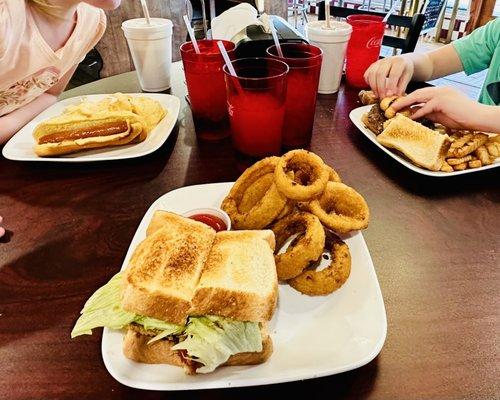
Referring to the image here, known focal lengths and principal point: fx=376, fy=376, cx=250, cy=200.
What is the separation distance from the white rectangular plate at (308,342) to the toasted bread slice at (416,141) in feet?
1.63

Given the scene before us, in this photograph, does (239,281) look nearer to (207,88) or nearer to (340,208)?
(340,208)

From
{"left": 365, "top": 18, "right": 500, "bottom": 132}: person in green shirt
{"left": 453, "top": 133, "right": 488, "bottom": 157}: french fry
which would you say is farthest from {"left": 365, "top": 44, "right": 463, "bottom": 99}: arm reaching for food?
{"left": 453, "top": 133, "right": 488, "bottom": 157}: french fry

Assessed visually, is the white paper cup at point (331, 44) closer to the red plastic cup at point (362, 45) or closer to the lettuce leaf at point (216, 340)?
the red plastic cup at point (362, 45)

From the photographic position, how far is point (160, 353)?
758 millimetres

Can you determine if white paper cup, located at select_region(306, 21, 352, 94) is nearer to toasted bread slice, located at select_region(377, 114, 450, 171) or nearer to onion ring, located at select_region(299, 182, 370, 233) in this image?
toasted bread slice, located at select_region(377, 114, 450, 171)

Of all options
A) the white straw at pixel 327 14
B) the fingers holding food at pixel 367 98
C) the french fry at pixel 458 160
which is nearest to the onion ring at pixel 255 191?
the french fry at pixel 458 160

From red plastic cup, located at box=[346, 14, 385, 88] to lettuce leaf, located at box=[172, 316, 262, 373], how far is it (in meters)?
Answer: 1.61

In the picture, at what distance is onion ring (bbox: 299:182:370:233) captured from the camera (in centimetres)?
101

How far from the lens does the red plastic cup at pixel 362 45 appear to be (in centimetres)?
187

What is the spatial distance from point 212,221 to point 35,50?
143 cm

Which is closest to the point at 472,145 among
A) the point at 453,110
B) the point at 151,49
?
the point at 453,110

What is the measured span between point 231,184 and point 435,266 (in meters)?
0.64

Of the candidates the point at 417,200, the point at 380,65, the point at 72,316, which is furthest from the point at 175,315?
the point at 380,65

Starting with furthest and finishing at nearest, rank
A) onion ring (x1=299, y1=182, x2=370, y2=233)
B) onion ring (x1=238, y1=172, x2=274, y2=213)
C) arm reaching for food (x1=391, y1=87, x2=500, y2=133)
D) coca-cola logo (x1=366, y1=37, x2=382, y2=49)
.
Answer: coca-cola logo (x1=366, y1=37, x2=382, y2=49)
arm reaching for food (x1=391, y1=87, x2=500, y2=133)
onion ring (x1=238, y1=172, x2=274, y2=213)
onion ring (x1=299, y1=182, x2=370, y2=233)
